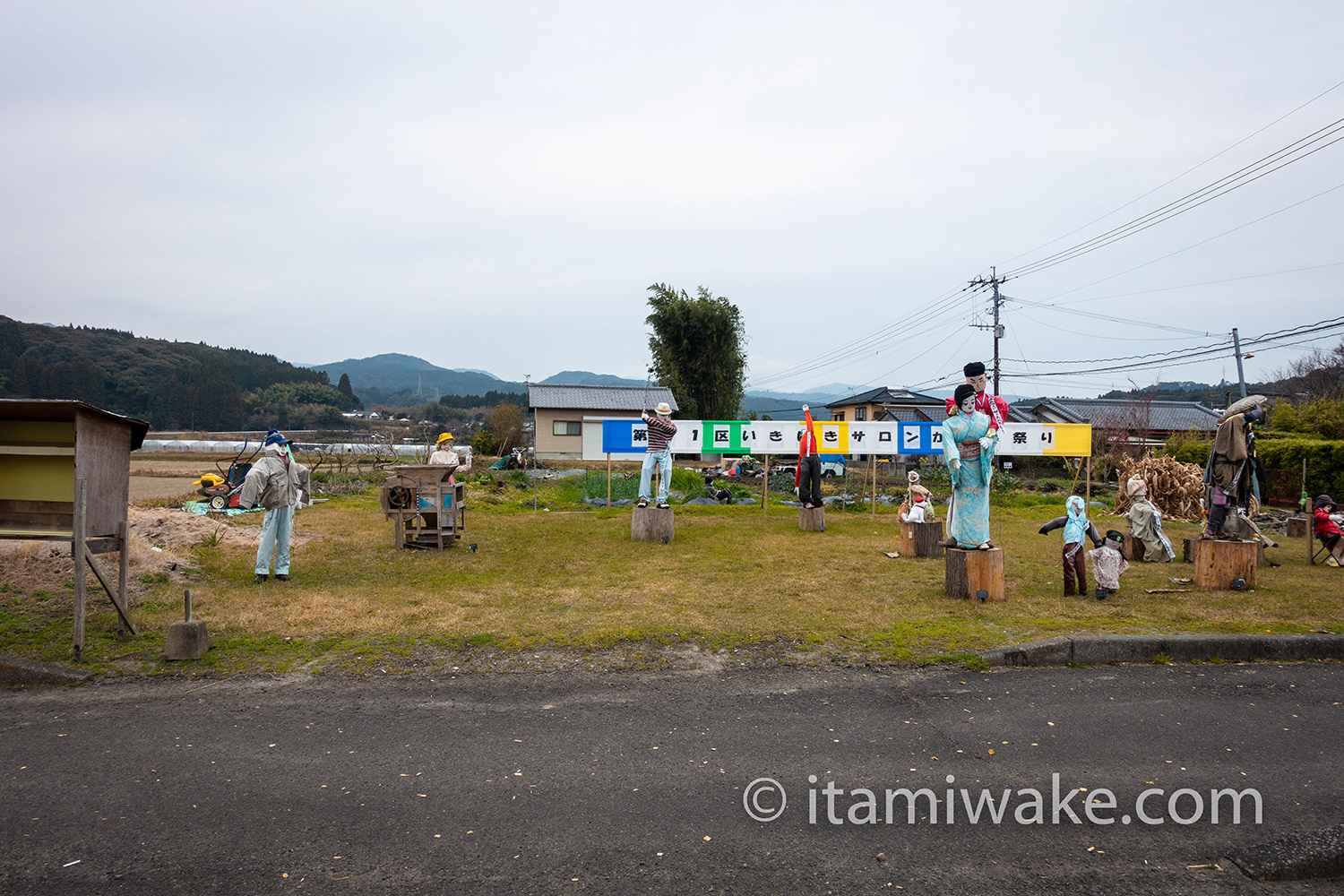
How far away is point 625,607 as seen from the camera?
292 inches

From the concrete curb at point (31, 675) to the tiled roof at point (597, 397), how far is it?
34.2 meters

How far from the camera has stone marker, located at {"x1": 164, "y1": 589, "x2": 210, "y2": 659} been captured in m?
5.54

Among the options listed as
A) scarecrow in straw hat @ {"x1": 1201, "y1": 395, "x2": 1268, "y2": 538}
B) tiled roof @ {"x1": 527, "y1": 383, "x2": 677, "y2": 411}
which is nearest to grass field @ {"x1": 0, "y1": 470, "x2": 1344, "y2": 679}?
scarecrow in straw hat @ {"x1": 1201, "y1": 395, "x2": 1268, "y2": 538}

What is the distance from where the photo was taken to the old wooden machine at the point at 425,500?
1120 centimetres

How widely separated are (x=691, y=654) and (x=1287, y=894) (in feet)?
12.4

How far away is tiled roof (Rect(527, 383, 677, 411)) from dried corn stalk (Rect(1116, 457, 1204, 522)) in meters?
24.0

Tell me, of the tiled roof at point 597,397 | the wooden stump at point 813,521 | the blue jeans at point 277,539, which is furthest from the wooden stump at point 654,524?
the tiled roof at point 597,397

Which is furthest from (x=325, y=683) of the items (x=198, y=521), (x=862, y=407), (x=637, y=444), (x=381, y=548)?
(x=862, y=407)

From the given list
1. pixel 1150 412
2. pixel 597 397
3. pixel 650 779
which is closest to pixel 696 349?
pixel 597 397

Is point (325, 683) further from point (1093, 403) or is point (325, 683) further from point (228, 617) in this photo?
point (1093, 403)

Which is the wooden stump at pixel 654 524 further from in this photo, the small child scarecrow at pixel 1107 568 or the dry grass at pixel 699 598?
the small child scarecrow at pixel 1107 568

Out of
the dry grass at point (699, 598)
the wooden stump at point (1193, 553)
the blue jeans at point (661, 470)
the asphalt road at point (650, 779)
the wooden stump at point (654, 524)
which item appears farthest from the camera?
the blue jeans at point (661, 470)

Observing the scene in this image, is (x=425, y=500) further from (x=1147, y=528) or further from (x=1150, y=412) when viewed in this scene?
(x=1150, y=412)

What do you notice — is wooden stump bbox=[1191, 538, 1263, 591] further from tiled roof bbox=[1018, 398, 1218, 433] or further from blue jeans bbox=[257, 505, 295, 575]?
tiled roof bbox=[1018, 398, 1218, 433]
